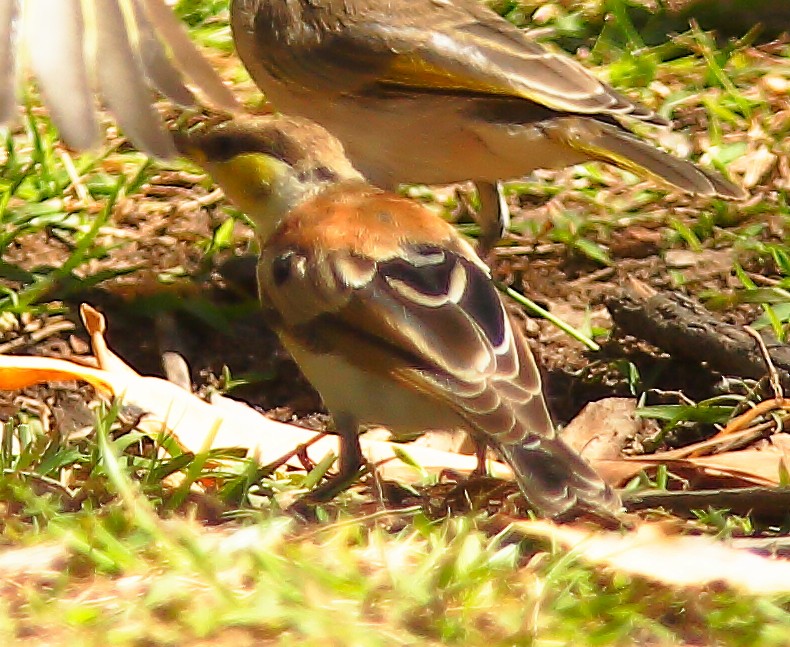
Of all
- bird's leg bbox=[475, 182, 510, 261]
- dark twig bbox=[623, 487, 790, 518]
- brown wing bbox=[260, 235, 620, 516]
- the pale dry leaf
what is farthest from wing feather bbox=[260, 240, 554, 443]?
bird's leg bbox=[475, 182, 510, 261]

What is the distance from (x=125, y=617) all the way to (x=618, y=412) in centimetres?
259

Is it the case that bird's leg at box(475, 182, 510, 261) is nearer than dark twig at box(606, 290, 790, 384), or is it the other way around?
dark twig at box(606, 290, 790, 384)

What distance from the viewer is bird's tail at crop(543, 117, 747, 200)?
6.34 meters

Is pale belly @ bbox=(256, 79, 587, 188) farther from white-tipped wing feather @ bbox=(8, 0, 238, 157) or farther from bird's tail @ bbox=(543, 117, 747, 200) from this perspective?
white-tipped wing feather @ bbox=(8, 0, 238, 157)

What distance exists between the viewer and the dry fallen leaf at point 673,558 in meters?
4.22

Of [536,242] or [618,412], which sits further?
[536,242]

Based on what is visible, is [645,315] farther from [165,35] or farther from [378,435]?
[165,35]

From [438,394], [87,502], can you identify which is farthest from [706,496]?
[87,502]

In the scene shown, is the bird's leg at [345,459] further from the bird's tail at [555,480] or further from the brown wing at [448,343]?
the bird's tail at [555,480]

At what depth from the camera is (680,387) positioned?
243 inches

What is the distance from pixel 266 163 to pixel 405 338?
1.32m

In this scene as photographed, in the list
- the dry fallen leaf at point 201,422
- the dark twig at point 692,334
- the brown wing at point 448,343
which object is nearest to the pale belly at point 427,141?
the dark twig at point 692,334

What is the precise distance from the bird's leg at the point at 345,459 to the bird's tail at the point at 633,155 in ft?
6.63

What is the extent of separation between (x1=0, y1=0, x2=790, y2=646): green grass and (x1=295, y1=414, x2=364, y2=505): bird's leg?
6 cm
